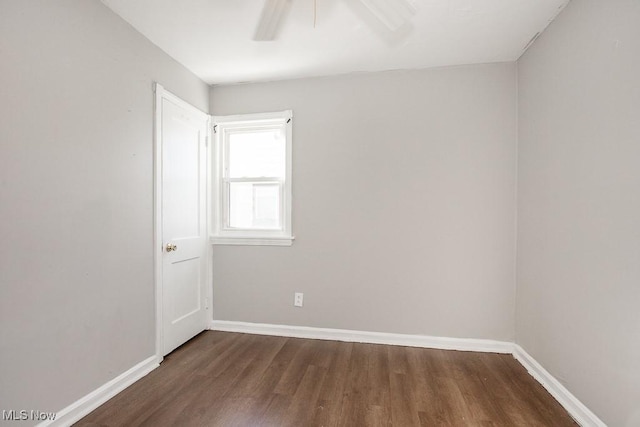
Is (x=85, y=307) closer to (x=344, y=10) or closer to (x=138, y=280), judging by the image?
(x=138, y=280)

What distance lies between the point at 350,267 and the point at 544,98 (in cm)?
208

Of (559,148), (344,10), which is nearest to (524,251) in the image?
(559,148)

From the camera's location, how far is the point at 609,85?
5.18 feet

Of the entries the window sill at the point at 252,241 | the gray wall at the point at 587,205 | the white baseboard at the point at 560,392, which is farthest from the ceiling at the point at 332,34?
the white baseboard at the point at 560,392

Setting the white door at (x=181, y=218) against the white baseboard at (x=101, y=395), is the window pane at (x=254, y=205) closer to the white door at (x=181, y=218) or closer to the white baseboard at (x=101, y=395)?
the white door at (x=181, y=218)

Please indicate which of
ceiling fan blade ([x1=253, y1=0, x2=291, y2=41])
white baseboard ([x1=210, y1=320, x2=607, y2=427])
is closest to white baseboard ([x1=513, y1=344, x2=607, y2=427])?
white baseboard ([x1=210, y1=320, x2=607, y2=427])

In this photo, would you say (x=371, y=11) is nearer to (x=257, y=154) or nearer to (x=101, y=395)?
(x=257, y=154)

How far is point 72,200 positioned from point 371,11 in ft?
7.28

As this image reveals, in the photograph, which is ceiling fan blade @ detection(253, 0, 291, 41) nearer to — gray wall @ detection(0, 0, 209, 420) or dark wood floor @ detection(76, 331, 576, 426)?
gray wall @ detection(0, 0, 209, 420)

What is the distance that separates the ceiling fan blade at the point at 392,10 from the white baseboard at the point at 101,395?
2960 millimetres

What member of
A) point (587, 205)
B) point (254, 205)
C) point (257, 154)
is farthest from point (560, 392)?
point (257, 154)

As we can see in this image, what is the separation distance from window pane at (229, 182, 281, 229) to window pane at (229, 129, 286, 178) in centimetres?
13

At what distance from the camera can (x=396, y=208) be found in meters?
2.82

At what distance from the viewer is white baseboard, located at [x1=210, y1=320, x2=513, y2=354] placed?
267 cm
